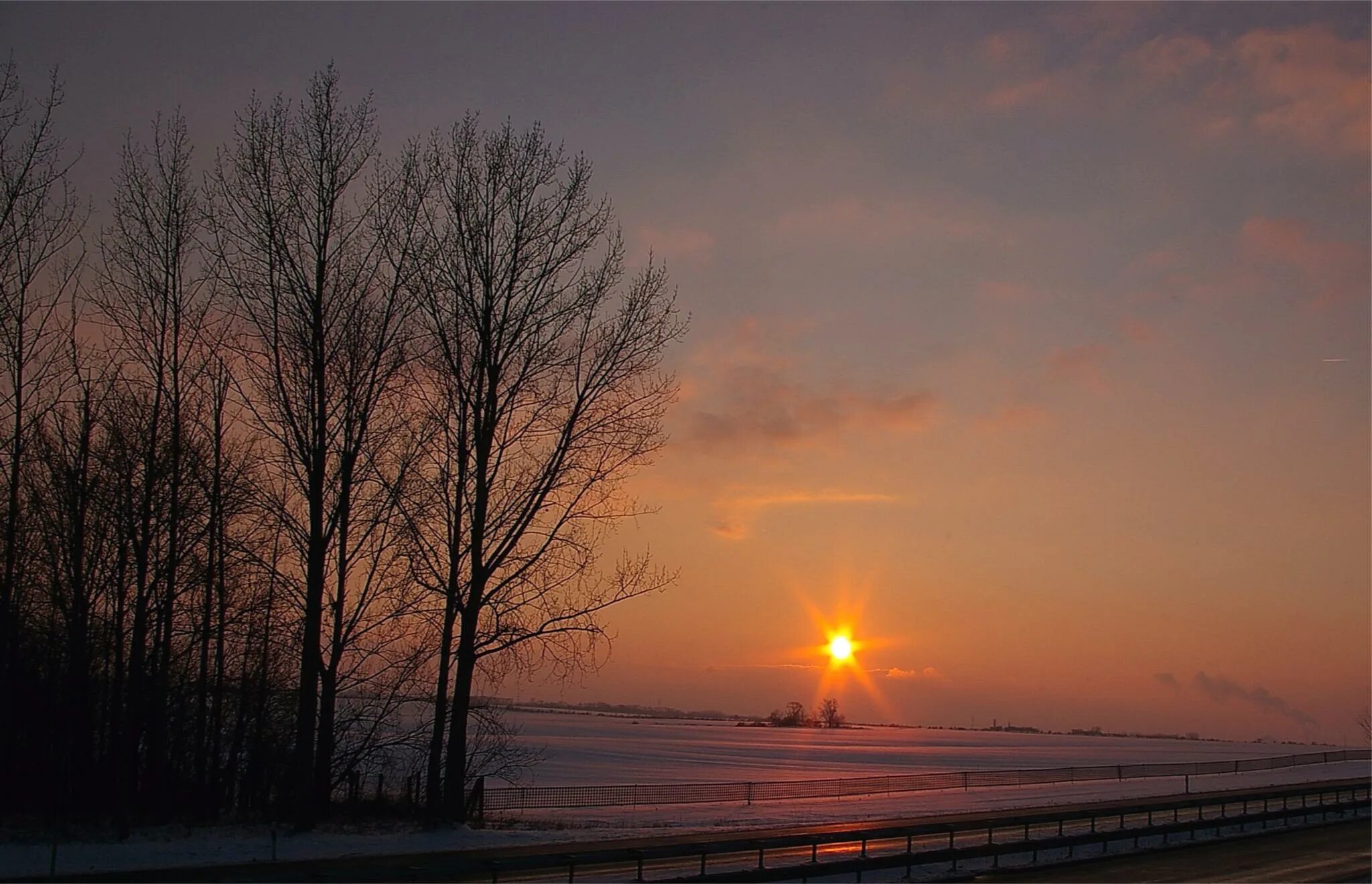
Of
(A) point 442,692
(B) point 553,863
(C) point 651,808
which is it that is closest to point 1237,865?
(B) point 553,863

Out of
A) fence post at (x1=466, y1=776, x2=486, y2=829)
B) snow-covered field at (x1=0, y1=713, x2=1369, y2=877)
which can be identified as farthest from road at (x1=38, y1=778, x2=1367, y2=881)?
fence post at (x1=466, y1=776, x2=486, y2=829)

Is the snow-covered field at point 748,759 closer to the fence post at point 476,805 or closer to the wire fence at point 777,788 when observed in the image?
the wire fence at point 777,788

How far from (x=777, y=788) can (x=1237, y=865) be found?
35.6 meters

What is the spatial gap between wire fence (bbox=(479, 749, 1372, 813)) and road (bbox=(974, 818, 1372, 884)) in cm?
1725

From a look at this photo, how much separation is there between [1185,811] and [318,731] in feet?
94.6

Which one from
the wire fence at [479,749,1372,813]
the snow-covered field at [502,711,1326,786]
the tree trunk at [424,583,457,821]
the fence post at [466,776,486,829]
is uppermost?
the tree trunk at [424,583,457,821]

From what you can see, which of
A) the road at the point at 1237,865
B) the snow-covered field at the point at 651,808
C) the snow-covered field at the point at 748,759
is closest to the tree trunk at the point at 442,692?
the snow-covered field at the point at 651,808

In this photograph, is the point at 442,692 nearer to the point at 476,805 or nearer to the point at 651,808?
the point at 476,805

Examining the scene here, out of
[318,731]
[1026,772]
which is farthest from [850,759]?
[318,731]

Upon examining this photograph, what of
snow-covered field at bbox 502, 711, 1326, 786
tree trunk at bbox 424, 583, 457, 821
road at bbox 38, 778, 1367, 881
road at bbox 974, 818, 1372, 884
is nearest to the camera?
road at bbox 38, 778, 1367, 881

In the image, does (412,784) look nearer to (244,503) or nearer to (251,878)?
(244,503)

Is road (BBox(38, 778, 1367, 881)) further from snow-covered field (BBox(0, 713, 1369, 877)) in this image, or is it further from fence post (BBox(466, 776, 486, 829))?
fence post (BBox(466, 776, 486, 829))

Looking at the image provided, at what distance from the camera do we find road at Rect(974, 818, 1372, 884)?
22.2 m

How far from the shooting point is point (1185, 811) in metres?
38.6
